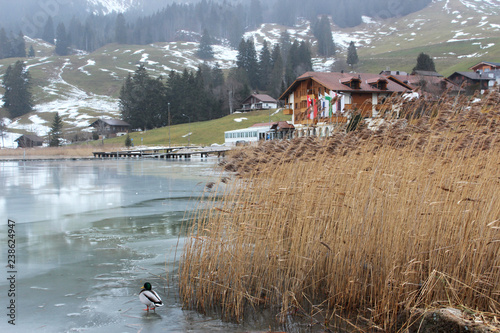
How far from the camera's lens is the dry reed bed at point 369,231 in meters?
6.26

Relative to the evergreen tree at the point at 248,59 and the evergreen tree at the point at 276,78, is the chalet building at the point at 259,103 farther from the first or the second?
the evergreen tree at the point at 248,59

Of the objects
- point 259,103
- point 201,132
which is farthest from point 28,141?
point 259,103

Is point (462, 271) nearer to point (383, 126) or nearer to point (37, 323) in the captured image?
point (383, 126)

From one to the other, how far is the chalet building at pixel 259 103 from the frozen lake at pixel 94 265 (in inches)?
3941

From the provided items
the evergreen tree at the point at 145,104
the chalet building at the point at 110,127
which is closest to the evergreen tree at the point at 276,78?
the evergreen tree at the point at 145,104

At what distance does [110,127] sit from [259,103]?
39517mm

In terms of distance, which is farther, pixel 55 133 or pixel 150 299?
pixel 55 133

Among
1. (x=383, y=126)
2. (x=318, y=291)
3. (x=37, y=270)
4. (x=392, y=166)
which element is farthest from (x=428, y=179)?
(x=37, y=270)

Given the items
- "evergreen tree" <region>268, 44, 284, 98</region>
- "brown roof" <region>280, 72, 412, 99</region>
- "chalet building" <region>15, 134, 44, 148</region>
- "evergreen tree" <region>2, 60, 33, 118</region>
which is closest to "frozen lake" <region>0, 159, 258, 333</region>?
"brown roof" <region>280, 72, 412, 99</region>

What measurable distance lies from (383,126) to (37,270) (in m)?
7.79

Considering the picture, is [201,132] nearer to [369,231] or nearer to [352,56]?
[369,231]

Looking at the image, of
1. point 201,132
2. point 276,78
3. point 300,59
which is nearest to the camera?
point 201,132

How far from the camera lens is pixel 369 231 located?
682cm

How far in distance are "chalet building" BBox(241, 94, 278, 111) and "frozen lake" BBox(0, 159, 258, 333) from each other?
100 meters
